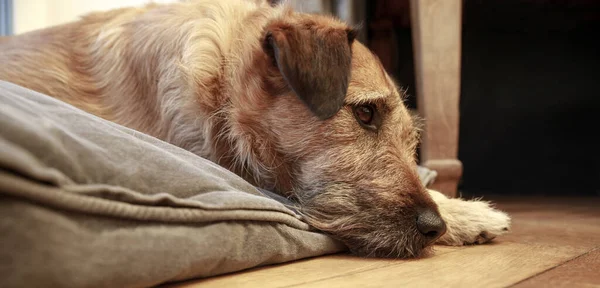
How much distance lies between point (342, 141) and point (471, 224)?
1.55ft

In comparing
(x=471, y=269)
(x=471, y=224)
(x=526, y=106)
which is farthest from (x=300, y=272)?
(x=526, y=106)

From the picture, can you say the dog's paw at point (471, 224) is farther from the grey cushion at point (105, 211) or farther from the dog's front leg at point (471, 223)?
the grey cushion at point (105, 211)

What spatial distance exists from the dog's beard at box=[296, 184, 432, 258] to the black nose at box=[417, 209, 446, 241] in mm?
18

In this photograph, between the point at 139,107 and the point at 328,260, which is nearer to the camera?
the point at 328,260

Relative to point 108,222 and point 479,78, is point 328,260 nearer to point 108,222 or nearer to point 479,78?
point 108,222

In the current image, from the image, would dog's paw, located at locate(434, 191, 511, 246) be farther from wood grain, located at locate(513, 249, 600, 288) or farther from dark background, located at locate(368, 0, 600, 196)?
dark background, located at locate(368, 0, 600, 196)

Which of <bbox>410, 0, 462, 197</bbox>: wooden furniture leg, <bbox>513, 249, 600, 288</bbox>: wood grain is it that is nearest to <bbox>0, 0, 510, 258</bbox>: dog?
<bbox>513, 249, 600, 288</bbox>: wood grain

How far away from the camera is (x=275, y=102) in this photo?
5.12 feet

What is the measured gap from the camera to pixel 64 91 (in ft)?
5.96

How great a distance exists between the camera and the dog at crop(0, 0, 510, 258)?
142 centimetres

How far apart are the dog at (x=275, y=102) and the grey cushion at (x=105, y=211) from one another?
0.92 ft

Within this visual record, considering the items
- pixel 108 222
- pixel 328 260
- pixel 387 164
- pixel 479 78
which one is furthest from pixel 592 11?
pixel 108 222

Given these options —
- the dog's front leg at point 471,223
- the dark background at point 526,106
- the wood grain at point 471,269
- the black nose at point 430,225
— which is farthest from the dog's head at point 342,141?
the dark background at point 526,106

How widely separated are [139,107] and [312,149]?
2.09 ft
